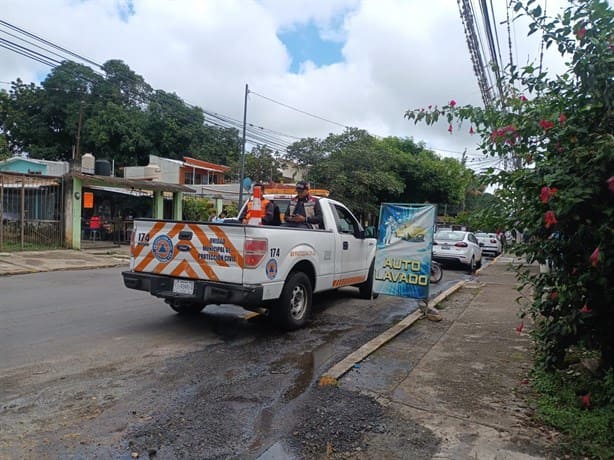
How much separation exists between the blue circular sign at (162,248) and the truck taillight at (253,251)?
3.68 ft

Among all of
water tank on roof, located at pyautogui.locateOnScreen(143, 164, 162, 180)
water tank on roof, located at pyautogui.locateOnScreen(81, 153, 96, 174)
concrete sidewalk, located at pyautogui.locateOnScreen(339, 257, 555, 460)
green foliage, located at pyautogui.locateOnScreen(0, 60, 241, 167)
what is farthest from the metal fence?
green foliage, located at pyautogui.locateOnScreen(0, 60, 241, 167)

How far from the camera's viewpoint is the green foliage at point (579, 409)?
3244 mm

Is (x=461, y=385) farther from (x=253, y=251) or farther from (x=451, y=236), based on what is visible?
(x=451, y=236)

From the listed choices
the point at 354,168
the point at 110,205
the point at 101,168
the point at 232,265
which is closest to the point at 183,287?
the point at 232,265

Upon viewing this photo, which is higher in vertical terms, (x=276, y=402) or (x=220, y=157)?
(x=220, y=157)

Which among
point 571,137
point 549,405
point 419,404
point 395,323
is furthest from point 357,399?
point 395,323

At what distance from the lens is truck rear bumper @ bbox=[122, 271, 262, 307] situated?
5508 mm

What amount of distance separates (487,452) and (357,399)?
116 cm

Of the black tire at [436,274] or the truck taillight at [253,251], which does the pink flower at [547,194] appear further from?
the black tire at [436,274]

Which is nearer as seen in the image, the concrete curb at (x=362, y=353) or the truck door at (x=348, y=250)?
the concrete curb at (x=362, y=353)

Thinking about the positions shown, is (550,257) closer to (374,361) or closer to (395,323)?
(374,361)

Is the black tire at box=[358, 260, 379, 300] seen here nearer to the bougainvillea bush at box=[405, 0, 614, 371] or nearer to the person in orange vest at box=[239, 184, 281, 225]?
the person in orange vest at box=[239, 184, 281, 225]

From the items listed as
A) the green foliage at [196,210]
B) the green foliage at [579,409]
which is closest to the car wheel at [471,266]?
the green foliage at [579,409]

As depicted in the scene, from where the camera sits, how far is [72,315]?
688cm
